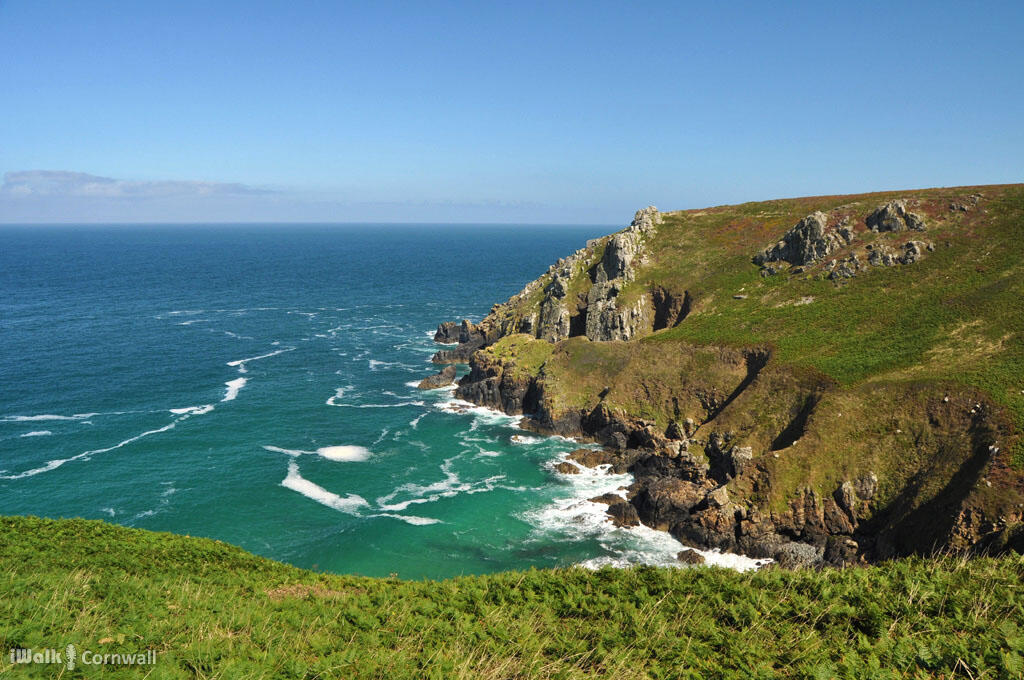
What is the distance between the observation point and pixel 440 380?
106188 millimetres

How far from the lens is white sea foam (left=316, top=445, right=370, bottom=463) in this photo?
76125 millimetres

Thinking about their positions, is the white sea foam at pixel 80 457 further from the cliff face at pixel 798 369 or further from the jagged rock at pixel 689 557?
the jagged rock at pixel 689 557

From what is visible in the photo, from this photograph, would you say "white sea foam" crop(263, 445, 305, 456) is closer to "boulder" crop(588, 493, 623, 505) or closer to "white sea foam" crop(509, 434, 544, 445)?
"white sea foam" crop(509, 434, 544, 445)

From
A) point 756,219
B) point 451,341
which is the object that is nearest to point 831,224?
point 756,219

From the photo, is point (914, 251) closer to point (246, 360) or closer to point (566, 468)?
point (566, 468)

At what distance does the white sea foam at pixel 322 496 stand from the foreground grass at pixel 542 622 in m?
34.4

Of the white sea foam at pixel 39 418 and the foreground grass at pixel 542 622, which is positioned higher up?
the foreground grass at pixel 542 622

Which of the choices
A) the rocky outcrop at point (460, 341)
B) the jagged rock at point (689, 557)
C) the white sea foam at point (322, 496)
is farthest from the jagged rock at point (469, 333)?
the jagged rock at point (689, 557)

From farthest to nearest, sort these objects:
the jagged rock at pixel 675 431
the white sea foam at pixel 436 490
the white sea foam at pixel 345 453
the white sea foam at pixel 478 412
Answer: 1. the white sea foam at pixel 478 412
2. the jagged rock at pixel 675 431
3. the white sea foam at pixel 345 453
4. the white sea foam at pixel 436 490

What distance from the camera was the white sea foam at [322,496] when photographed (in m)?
64.9

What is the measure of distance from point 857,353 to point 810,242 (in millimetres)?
33749

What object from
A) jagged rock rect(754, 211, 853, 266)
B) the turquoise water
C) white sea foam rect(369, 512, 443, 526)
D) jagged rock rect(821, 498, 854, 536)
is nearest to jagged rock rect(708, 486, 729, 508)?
the turquoise water

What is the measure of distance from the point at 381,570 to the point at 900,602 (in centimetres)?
4365

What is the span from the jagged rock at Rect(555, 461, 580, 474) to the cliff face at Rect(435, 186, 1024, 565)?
5.20 metres
